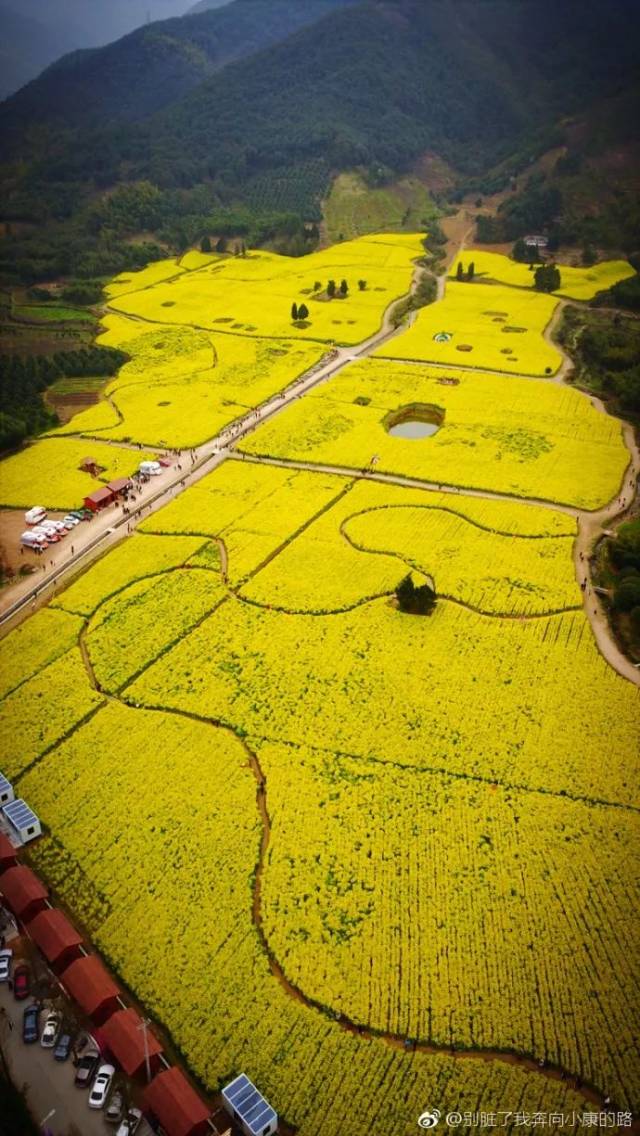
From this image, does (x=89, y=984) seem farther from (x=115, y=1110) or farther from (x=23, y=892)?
(x=23, y=892)

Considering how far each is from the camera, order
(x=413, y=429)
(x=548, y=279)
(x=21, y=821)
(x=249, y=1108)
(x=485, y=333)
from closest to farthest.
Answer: (x=249, y=1108) < (x=21, y=821) < (x=413, y=429) < (x=485, y=333) < (x=548, y=279)

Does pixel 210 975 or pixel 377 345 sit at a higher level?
pixel 377 345

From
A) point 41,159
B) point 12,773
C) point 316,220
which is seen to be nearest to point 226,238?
point 316,220

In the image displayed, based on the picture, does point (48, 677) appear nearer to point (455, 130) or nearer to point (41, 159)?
point (41, 159)

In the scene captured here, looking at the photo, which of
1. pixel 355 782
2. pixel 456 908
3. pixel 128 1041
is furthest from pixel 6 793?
pixel 456 908

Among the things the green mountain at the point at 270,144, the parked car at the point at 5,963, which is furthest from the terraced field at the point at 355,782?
the green mountain at the point at 270,144

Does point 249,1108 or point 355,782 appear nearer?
point 249,1108
